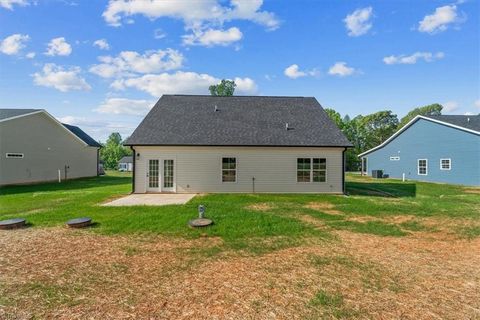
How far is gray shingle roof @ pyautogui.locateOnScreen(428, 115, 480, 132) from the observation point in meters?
22.6

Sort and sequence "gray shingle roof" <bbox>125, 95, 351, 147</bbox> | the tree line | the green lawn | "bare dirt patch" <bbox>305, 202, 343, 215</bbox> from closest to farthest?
1. the green lawn
2. "bare dirt patch" <bbox>305, 202, 343, 215</bbox>
3. "gray shingle roof" <bbox>125, 95, 351, 147</bbox>
4. the tree line

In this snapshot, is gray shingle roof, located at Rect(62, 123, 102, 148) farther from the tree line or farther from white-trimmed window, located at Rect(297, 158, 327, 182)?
the tree line

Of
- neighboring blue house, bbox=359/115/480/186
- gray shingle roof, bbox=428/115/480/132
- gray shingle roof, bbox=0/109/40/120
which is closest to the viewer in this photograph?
gray shingle roof, bbox=0/109/40/120

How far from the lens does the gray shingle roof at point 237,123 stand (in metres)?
15.9

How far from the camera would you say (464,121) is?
79.3ft

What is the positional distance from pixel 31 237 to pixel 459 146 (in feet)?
90.7

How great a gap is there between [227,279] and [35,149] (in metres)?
24.5

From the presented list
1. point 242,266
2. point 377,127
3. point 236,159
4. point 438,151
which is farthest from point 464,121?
Result: point 377,127

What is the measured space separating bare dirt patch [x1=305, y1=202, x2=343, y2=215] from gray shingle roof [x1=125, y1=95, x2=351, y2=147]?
420 cm

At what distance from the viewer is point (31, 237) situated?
7461mm

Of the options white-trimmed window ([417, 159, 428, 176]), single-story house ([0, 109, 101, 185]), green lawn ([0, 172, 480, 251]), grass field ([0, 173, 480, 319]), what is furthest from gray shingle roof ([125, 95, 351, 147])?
white-trimmed window ([417, 159, 428, 176])

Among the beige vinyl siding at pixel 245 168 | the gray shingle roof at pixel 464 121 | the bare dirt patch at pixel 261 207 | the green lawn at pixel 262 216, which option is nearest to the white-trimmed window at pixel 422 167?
the gray shingle roof at pixel 464 121

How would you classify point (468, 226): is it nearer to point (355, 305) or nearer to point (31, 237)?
point (355, 305)

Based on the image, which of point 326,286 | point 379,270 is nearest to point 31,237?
point 326,286
